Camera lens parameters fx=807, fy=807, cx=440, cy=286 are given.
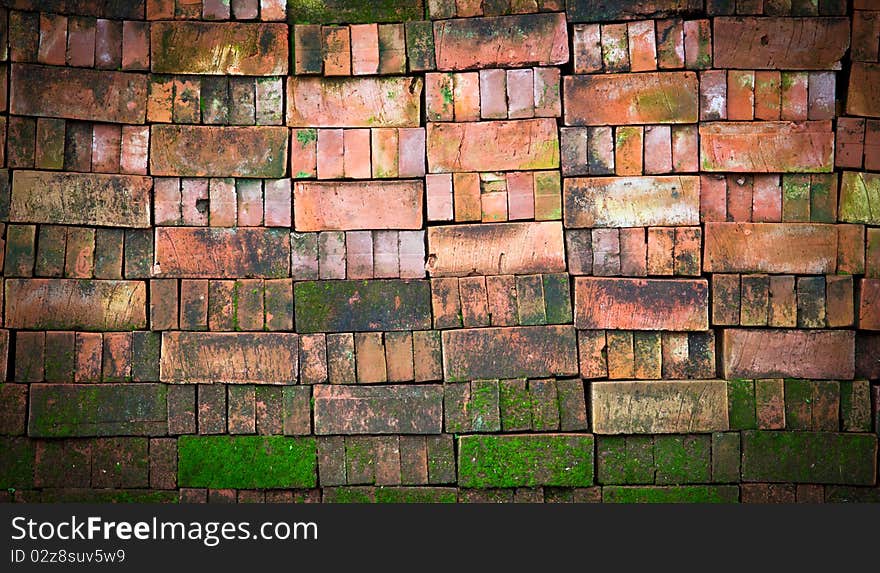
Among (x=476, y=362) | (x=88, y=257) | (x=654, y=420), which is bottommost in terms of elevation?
(x=654, y=420)

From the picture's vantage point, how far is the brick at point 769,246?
4863 millimetres

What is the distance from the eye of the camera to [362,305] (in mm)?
4918

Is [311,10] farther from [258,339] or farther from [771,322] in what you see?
[771,322]

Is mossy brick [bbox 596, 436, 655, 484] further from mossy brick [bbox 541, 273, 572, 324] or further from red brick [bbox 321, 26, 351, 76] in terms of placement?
red brick [bbox 321, 26, 351, 76]

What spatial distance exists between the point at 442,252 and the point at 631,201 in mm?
1183

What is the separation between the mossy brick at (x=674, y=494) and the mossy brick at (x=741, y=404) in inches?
15.2

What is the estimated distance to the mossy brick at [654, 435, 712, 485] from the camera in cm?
490

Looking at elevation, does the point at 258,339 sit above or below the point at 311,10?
below

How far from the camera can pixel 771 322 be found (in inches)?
192

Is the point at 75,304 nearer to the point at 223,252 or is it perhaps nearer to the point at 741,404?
the point at 223,252

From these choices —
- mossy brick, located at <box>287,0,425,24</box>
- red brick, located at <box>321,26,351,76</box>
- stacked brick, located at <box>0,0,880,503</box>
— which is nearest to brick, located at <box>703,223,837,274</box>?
stacked brick, located at <box>0,0,880,503</box>

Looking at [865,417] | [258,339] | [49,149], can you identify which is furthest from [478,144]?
[865,417]

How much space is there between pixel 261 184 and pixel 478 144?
134 centimetres

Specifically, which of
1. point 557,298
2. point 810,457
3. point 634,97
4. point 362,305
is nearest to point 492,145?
point 634,97
